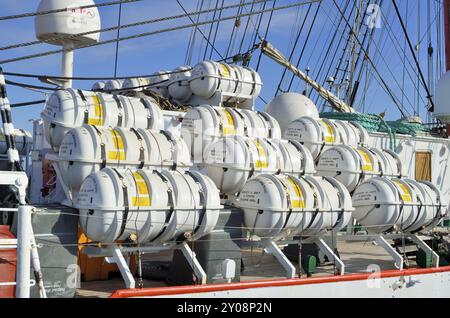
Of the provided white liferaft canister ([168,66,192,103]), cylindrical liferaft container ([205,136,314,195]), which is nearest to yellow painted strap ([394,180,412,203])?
cylindrical liferaft container ([205,136,314,195])

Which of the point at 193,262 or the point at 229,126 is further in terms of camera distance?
the point at 229,126

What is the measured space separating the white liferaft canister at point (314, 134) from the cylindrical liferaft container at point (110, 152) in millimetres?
3888

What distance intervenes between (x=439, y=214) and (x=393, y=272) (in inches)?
89.6

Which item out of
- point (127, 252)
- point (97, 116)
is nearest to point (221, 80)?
point (97, 116)

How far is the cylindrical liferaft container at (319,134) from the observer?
11930 millimetres

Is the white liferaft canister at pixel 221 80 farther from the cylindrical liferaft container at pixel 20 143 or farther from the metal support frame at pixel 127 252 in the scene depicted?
the metal support frame at pixel 127 252

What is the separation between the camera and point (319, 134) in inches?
471

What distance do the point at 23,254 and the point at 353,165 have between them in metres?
6.96

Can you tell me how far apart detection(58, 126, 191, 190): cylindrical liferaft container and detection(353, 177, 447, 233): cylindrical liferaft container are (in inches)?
140

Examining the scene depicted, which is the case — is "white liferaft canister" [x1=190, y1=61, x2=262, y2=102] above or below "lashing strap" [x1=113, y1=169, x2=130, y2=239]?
above

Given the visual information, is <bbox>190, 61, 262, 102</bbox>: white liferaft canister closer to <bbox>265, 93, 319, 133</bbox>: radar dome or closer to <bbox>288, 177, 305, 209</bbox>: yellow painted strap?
<bbox>265, 93, 319, 133</bbox>: radar dome

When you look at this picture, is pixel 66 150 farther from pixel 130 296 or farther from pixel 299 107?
pixel 299 107

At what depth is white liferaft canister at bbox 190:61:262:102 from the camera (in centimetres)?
1345

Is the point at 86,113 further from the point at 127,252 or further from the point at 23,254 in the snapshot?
the point at 23,254
